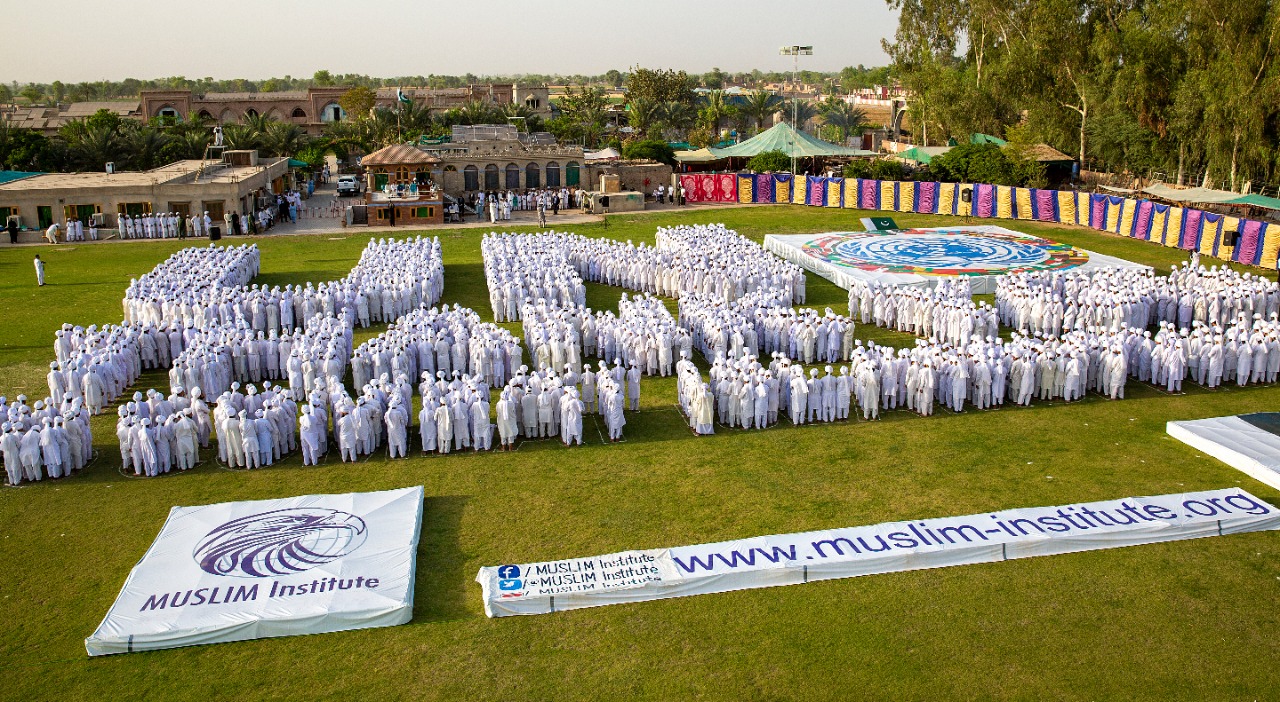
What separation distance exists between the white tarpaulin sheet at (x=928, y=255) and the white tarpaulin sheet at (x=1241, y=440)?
8656 mm

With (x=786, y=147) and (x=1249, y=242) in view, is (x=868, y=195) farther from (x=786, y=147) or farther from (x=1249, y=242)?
(x=1249, y=242)

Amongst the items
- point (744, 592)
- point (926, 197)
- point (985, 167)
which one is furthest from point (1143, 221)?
point (744, 592)

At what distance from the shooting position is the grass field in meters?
8.77

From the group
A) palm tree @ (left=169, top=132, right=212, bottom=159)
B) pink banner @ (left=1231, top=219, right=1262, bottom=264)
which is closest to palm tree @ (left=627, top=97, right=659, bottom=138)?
palm tree @ (left=169, top=132, right=212, bottom=159)

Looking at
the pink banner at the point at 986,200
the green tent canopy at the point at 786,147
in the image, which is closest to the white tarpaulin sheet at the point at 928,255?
the pink banner at the point at 986,200

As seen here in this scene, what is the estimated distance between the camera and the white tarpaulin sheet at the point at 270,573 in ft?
30.9

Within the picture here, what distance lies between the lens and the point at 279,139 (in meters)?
49.4

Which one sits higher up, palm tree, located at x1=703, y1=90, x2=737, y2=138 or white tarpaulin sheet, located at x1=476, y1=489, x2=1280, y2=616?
palm tree, located at x1=703, y1=90, x2=737, y2=138

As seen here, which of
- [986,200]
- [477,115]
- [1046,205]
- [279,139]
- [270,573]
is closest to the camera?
[270,573]

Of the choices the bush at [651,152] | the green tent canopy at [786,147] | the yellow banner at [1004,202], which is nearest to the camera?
the yellow banner at [1004,202]

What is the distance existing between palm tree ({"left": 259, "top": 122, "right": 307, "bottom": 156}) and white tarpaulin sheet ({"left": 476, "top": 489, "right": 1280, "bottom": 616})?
4414cm

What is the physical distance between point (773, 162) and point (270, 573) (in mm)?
35197

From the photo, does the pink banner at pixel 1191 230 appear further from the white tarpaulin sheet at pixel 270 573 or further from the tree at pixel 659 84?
the tree at pixel 659 84

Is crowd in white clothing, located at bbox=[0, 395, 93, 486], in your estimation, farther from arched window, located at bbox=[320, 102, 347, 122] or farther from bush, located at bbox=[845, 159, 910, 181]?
arched window, located at bbox=[320, 102, 347, 122]
